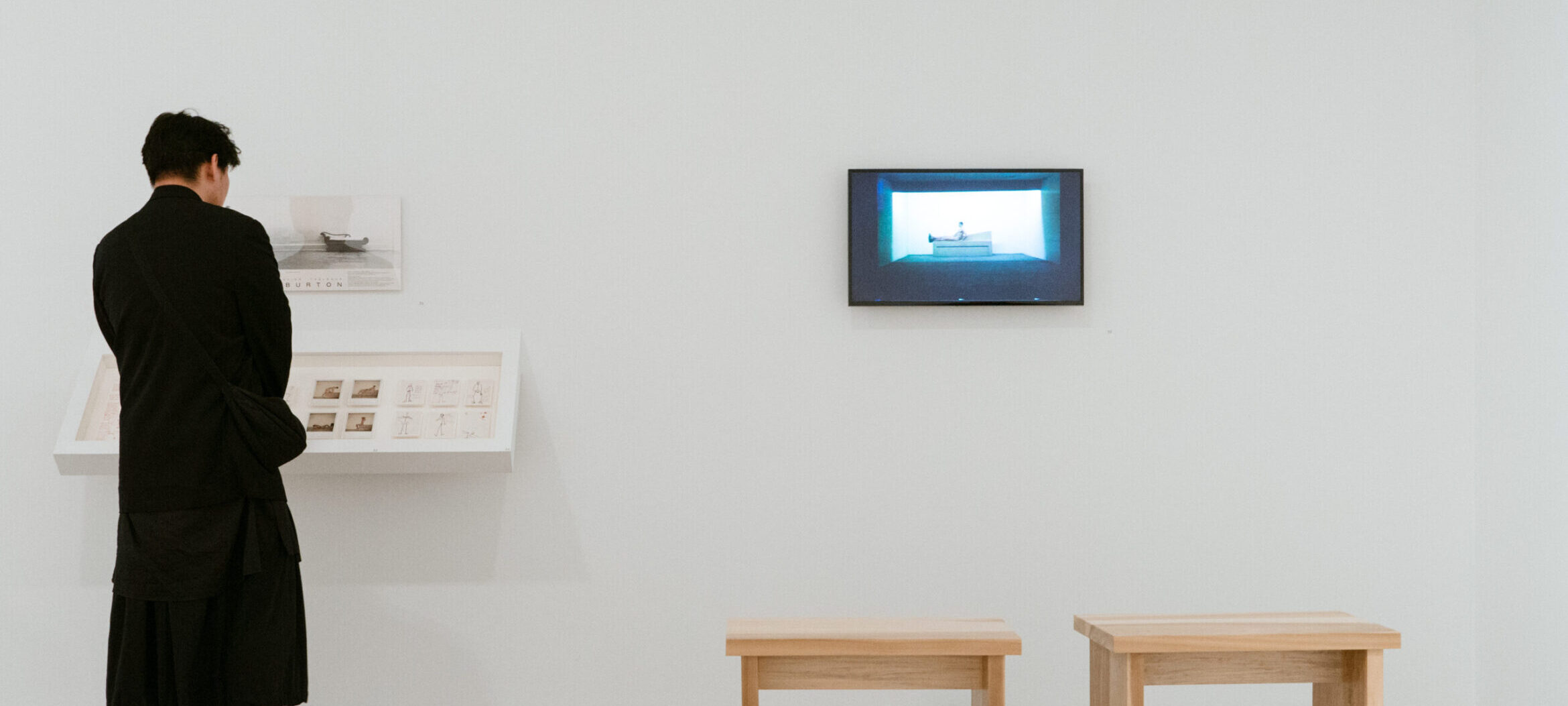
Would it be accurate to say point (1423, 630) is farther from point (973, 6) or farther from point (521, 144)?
point (521, 144)

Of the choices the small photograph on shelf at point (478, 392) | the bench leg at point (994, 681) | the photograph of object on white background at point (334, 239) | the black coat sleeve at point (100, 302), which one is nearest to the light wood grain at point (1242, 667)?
the bench leg at point (994, 681)

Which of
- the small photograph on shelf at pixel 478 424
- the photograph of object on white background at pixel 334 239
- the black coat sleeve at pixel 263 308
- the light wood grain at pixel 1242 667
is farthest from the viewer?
the photograph of object on white background at pixel 334 239

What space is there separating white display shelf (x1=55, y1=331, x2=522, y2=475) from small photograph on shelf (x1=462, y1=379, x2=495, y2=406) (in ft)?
0.05

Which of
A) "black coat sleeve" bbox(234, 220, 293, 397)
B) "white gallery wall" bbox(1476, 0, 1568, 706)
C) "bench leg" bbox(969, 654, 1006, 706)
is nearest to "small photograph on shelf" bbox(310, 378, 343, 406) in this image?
"black coat sleeve" bbox(234, 220, 293, 397)

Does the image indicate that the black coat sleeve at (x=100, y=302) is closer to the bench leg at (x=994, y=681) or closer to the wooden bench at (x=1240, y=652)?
the bench leg at (x=994, y=681)

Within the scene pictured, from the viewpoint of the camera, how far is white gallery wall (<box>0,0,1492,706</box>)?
2928mm

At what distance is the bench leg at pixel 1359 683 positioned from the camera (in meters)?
2.07

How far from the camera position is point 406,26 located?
9.73 feet

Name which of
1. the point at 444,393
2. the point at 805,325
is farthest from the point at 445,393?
the point at 805,325

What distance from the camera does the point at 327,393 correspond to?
278 centimetres

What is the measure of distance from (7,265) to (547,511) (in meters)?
1.62

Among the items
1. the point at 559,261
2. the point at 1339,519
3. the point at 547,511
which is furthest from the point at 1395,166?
the point at 547,511

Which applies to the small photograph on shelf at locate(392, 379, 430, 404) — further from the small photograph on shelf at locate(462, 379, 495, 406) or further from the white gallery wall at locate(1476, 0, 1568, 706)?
the white gallery wall at locate(1476, 0, 1568, 706)

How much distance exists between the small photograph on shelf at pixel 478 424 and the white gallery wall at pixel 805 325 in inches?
8.0
